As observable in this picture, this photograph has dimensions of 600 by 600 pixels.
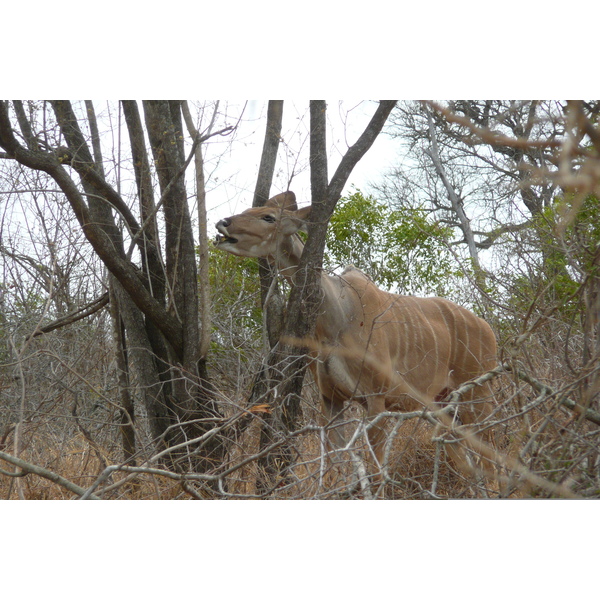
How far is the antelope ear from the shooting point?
406 centimetres

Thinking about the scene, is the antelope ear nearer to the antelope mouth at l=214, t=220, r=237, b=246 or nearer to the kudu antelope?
the kudu antelope

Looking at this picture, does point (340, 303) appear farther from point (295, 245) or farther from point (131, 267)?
point (131, 267)

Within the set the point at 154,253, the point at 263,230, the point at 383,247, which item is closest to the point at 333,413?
the point at 263,230

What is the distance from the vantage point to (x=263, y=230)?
4023mm

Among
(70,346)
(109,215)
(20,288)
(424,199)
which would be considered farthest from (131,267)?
(424,199)

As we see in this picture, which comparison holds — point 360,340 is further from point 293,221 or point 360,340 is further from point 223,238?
point 223,238

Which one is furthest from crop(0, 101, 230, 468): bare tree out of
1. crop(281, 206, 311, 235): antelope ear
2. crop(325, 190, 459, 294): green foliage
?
crop(325, 190, 459, 294): green foliage

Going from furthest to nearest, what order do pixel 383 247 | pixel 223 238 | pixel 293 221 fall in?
pixel 383 247 → pixel 293 221 → pixel 223 238

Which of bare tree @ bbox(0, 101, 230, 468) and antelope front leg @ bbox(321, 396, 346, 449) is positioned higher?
bare tree @ bbox(0, 101, 230, 468)

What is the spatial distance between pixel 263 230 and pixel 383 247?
346 centimetres

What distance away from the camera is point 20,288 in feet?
20.1
